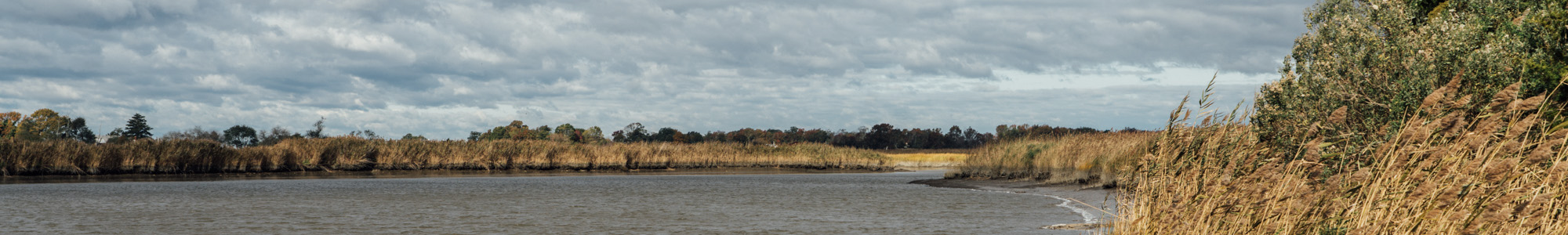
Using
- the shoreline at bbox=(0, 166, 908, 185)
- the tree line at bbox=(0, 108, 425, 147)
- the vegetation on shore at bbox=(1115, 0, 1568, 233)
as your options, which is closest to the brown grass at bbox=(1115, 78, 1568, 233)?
the vegetation on shore at bbox=(1115, 0, 1568, 233)

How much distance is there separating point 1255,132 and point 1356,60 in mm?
1484

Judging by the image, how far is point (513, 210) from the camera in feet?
49.9

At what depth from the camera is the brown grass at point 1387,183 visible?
4.83 metres

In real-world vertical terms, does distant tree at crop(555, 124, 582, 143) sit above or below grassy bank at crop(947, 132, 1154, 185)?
above

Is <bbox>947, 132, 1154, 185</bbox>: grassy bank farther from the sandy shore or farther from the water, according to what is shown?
the water

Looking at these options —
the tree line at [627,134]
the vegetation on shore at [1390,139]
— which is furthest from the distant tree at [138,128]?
the vegetation on shore at [1390,139]

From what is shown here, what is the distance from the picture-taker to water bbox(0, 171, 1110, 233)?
39.1ft

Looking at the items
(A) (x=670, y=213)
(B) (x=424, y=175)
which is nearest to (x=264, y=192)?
(A) (x=670, y=213)

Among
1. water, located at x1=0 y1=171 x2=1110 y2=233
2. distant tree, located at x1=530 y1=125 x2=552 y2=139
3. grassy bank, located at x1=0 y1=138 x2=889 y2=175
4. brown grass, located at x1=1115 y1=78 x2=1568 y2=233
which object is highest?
distant tree, located at x1=530 y1=125 x2=552 y2=139

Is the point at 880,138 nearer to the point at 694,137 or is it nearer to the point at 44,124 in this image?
the point at 694,137

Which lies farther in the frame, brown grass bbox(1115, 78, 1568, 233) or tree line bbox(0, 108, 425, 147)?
tree line bbox(0, 108, 425, 147)

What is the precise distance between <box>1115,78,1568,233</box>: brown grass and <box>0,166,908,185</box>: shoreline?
2832 centimetres

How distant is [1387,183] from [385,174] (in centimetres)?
3445

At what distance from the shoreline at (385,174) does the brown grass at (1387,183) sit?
28.3 m
